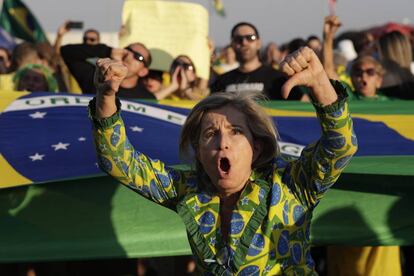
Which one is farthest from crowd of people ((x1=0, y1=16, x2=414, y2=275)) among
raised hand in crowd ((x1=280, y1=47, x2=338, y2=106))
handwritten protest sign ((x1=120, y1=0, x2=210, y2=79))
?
raised hand in crowd ((x1=280, y1=47, x2=338, y2=106))

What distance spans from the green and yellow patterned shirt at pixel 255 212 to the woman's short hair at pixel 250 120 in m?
0.07

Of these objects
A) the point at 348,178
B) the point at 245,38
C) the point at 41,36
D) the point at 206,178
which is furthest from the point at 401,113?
the point at 41,36

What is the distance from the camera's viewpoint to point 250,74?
22.5ft

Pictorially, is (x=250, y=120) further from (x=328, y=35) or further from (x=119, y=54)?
(x=328, y=35)

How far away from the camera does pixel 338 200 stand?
488cm

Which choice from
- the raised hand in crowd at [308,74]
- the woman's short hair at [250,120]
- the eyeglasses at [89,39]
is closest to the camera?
the raised hand in crowd at [308,74]

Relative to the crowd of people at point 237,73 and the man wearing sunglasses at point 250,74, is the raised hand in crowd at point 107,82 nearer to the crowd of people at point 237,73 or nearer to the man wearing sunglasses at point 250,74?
the crowd of people at point 237,73

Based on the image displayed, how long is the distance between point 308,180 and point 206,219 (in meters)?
0.36

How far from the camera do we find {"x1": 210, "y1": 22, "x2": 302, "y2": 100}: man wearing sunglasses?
6762 mm

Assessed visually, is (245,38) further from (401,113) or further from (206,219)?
(206,219)

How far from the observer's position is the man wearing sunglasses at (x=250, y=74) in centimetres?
676

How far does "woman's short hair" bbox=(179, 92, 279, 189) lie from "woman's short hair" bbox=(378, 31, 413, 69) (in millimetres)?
4468

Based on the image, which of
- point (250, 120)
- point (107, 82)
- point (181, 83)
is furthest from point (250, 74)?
point (107, 82)

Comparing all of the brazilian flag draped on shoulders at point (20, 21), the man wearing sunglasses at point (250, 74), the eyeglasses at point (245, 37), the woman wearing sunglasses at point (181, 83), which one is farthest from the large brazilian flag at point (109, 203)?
the brazilian flag draped on shoulders at point (20, 21)
